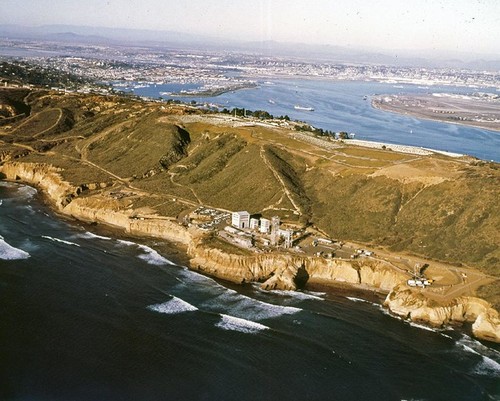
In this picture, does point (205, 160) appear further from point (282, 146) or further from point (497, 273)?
point (497, 273)

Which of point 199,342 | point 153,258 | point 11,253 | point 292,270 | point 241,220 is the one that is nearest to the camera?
point 199,342

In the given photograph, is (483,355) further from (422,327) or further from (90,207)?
(90,207)

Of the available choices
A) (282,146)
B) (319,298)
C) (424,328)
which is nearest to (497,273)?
(424,328)

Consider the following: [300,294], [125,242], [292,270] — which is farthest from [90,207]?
[300,294]

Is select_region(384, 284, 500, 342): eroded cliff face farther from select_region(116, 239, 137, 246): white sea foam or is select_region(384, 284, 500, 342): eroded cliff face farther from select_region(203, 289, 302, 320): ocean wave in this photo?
select_region(116, 239, 137, 246): white sea foam

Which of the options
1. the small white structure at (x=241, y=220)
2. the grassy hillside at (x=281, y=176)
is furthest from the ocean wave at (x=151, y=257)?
the small white structure at (x=241, y=220)

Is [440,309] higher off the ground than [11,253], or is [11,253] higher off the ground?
[440,309]

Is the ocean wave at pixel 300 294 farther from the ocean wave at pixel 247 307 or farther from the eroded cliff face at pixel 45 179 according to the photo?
the eroded cliff face at pixel 45 179
